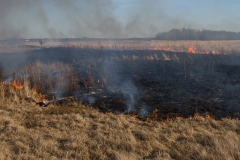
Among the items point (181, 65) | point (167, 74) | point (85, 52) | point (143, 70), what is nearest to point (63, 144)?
point (167, 74)

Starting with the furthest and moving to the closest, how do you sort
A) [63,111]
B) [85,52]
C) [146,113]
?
[85,52]
[146,113]
[63,111]

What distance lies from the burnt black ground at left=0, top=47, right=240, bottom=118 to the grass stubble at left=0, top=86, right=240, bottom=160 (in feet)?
7.33

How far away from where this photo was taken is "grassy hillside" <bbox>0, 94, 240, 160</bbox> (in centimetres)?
554

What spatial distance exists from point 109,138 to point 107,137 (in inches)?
6.4

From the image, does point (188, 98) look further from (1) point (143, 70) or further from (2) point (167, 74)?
(1) point (143, 70)

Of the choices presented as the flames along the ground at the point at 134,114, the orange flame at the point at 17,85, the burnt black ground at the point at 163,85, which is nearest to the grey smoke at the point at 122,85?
the burnt black ground at the point at 163,85

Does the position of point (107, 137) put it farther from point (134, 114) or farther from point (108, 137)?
→ point (134, 114)

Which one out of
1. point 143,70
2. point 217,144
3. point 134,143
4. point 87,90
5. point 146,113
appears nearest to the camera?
point 217,144

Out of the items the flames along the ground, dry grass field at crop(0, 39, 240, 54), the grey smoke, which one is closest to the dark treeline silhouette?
dry grass field at crop(0, 39, 240, 54)

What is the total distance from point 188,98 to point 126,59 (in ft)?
36.0

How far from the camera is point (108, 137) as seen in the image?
6625 mm

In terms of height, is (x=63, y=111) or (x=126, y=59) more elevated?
(x=126, y=59)

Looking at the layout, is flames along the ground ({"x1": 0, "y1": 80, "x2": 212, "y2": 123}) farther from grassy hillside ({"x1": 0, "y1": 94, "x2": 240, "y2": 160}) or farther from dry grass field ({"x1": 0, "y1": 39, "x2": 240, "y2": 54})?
dry grass field ({"x1": 0, "y1": 39, "x2": 240, "y2": 54})

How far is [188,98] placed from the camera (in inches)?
477
